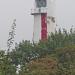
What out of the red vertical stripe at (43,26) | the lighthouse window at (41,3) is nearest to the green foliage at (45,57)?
the red vertical stripe at (43,26)

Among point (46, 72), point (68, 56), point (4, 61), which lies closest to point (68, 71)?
point (46, 72)

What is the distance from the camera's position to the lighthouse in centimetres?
5972

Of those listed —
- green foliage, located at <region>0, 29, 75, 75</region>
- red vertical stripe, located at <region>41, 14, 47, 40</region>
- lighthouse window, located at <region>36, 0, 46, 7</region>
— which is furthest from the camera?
lighthouse window, located at <region>36, 0, 46, 7</region>

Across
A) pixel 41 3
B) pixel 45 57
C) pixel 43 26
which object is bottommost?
pixel 45 57

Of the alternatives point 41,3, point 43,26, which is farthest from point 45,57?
point 41,3

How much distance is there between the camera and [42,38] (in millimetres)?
58656

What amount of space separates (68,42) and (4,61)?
2742 centimetres

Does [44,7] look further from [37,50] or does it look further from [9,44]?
[9,44]

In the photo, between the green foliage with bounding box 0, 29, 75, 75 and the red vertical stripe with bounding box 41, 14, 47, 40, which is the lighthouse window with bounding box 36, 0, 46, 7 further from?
the green foliage with bounding box 0, 29, 75, 75

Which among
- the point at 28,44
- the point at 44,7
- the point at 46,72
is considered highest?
the point at 44,7

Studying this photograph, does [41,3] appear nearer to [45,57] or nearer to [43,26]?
[43,26]

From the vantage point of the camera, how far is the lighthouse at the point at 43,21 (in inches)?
2351

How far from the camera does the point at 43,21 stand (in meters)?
60.1

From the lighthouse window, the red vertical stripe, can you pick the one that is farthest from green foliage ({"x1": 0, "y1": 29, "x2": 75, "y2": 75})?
the lighthouse window
